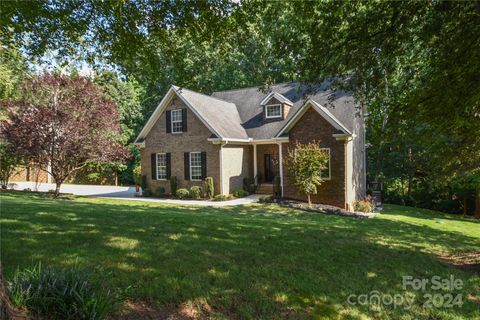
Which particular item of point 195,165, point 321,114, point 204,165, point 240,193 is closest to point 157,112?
point 195,165

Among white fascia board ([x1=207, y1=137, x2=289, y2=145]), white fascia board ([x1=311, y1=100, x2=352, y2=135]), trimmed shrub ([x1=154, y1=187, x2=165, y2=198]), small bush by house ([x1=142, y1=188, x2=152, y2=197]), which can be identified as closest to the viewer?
white fascia board ([x1=311, y1=100, x2=352, y2=135])

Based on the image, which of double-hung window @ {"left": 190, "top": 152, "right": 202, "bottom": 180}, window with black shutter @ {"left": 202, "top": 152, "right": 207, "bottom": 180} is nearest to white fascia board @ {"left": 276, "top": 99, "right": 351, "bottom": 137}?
window with black shutter @ {"left": 202, "top": 152, "right": 207, "bottom": 180}

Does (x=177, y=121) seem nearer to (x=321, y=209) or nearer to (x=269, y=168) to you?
(x=269, y=168)

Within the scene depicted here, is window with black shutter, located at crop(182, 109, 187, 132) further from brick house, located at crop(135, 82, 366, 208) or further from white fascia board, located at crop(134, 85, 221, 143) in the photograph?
white fascia board, located at crop(134, 85, 221, 143)

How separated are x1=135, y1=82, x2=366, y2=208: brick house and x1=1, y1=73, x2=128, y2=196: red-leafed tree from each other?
12.2 ft

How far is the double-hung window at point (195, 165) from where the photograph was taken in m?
20.7

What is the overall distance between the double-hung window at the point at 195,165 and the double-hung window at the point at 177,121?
188cm

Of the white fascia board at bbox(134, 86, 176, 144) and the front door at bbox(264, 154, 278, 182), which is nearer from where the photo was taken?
the white fascia board at bbox(134, 86, 176, 144)

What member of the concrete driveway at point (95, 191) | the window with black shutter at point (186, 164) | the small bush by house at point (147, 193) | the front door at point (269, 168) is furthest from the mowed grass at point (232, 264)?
the concrete driveway at point (95, 191)

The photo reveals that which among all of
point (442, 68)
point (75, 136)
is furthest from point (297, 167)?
point (75, 136)

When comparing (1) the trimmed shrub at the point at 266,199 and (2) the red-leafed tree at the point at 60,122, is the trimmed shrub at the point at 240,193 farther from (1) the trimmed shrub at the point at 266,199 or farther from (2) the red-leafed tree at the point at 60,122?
(2) the red-leafed tree at the point at 60,122

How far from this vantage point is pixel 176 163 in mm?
21500

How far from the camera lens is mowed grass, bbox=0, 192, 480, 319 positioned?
168 inches

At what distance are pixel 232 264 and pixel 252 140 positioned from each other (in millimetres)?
16369
